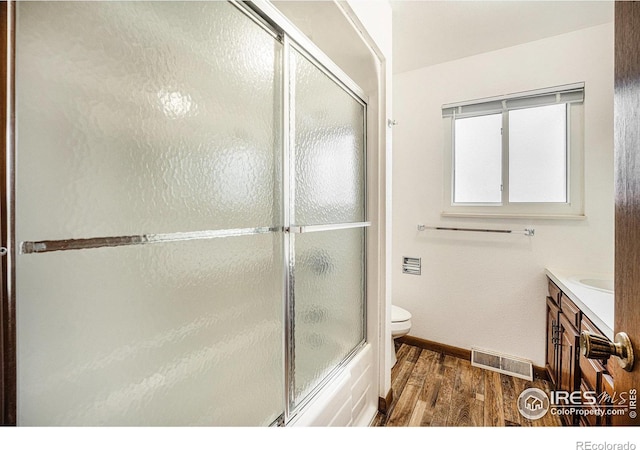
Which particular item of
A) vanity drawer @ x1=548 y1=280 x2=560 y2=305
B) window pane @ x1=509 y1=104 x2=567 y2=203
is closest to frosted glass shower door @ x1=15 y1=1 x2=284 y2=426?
vanity drawer @ x1=548 y1=280 x2=560 y2=305

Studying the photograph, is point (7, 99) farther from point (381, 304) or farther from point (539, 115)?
point (539, 115)

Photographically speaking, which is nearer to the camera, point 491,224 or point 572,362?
point 572,362

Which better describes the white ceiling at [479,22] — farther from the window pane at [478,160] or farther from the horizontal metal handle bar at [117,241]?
the horizontal metal handle bar at [117,241]

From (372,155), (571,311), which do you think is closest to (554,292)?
(571,311)

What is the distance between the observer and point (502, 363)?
2244mm

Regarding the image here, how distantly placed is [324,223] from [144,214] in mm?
840

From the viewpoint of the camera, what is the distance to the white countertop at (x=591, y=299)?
1.13 metres

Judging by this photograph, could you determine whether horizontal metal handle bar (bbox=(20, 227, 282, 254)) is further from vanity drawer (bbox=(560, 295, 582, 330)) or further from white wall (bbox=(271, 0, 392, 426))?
vanity drawer (bbox=(560, 295, 582, 330))

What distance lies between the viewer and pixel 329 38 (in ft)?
4.58

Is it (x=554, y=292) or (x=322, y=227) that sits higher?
(x=322, y=227)

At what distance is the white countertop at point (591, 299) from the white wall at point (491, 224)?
0.48 ft

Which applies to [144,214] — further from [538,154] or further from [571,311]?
[538,154]

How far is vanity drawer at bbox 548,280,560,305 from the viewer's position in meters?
1.84
